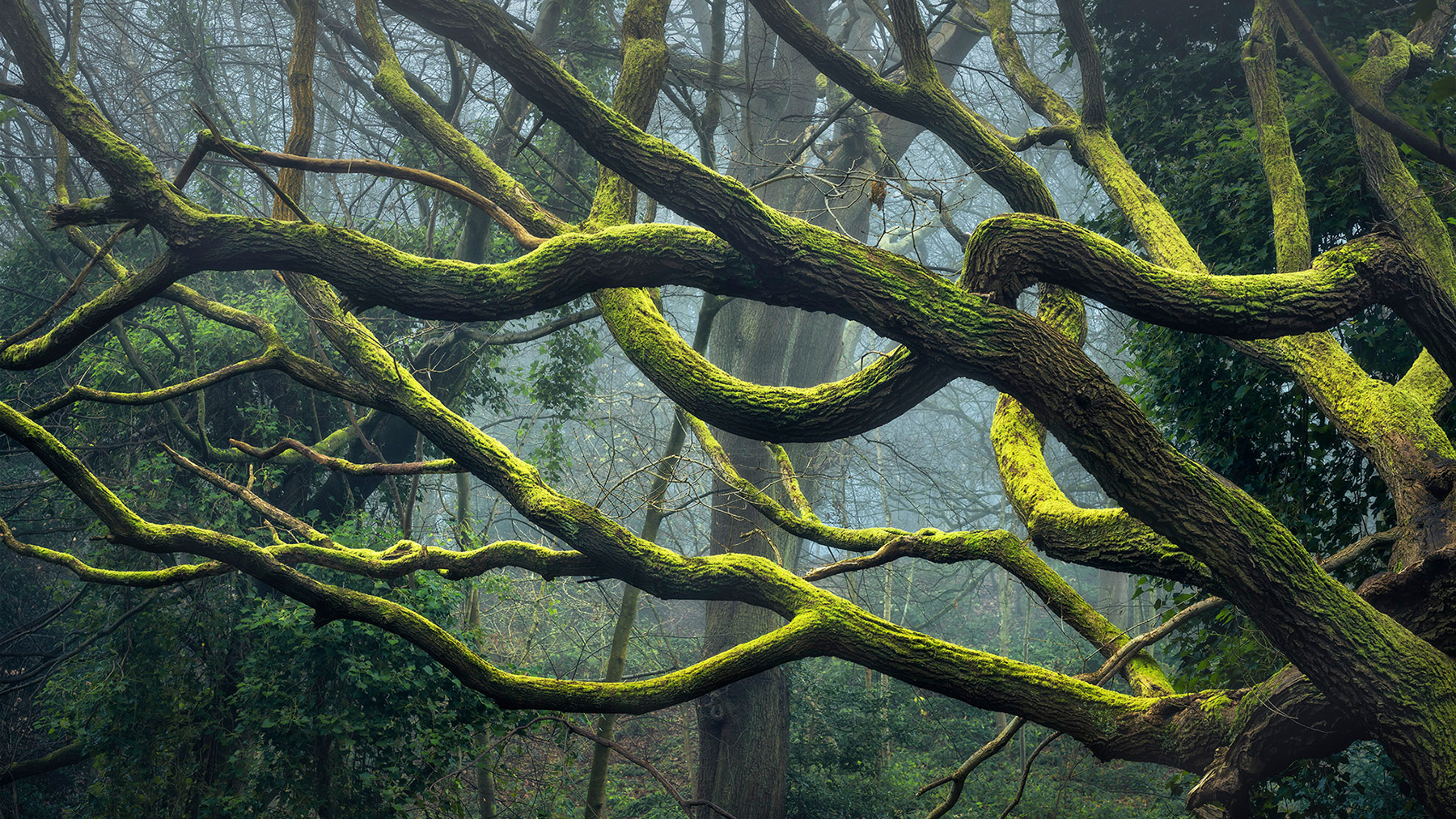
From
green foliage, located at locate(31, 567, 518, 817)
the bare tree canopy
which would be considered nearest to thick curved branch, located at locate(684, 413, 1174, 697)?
the bare tree canopy

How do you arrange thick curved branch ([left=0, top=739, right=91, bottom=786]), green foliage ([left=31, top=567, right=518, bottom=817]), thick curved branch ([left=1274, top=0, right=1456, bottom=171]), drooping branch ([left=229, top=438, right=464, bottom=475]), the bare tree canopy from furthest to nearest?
thick curved branch ([left=0, top=739, right=91, bottom=786]) < green foliage ([left=31, top=567, right=518, bottom=817]) < drooping branch ([left=229, top=438, right=464, bottom=475]) < thick curved branch ([left=1274, top=0, right=1456, bottom=171]) < the bare tree canopy

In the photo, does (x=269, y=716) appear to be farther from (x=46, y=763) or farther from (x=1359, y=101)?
(x=1359, y=101)

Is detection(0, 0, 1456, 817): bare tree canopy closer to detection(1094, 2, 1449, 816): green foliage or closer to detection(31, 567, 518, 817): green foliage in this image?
detection(1094, 2, 1449, 816): green foliage

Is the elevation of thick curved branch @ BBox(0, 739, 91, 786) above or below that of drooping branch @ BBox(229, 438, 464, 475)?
below

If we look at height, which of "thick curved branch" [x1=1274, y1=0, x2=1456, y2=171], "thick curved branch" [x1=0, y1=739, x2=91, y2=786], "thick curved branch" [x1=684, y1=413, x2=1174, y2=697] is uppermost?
"thick curved branch" [x1=1274, y1=0, x2=1456, y2=171]

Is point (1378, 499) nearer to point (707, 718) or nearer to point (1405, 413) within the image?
point (1405, 413)

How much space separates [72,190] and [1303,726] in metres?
11.1

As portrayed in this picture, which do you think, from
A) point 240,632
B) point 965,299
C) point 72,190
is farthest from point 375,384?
point 72,190

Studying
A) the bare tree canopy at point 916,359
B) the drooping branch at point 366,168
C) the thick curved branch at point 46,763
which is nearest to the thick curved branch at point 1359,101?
the bare tree canopy at point 916,359

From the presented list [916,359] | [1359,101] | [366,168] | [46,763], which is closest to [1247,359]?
[1359,101]

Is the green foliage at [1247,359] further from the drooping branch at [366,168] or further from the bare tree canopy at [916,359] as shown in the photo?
the drooping branch at [366,168]

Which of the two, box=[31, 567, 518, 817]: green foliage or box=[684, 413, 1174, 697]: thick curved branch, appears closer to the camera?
box=[684, 413, 1174, 697]: thick curved branch

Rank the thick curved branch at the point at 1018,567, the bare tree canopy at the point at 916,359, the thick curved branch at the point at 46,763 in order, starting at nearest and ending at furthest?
the bare tree canopy at the point at 916,359 → the thick curved branch at the point at 1018,567 → the thick curved branch at the point at 46,763

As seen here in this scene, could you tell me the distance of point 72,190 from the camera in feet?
29.4
